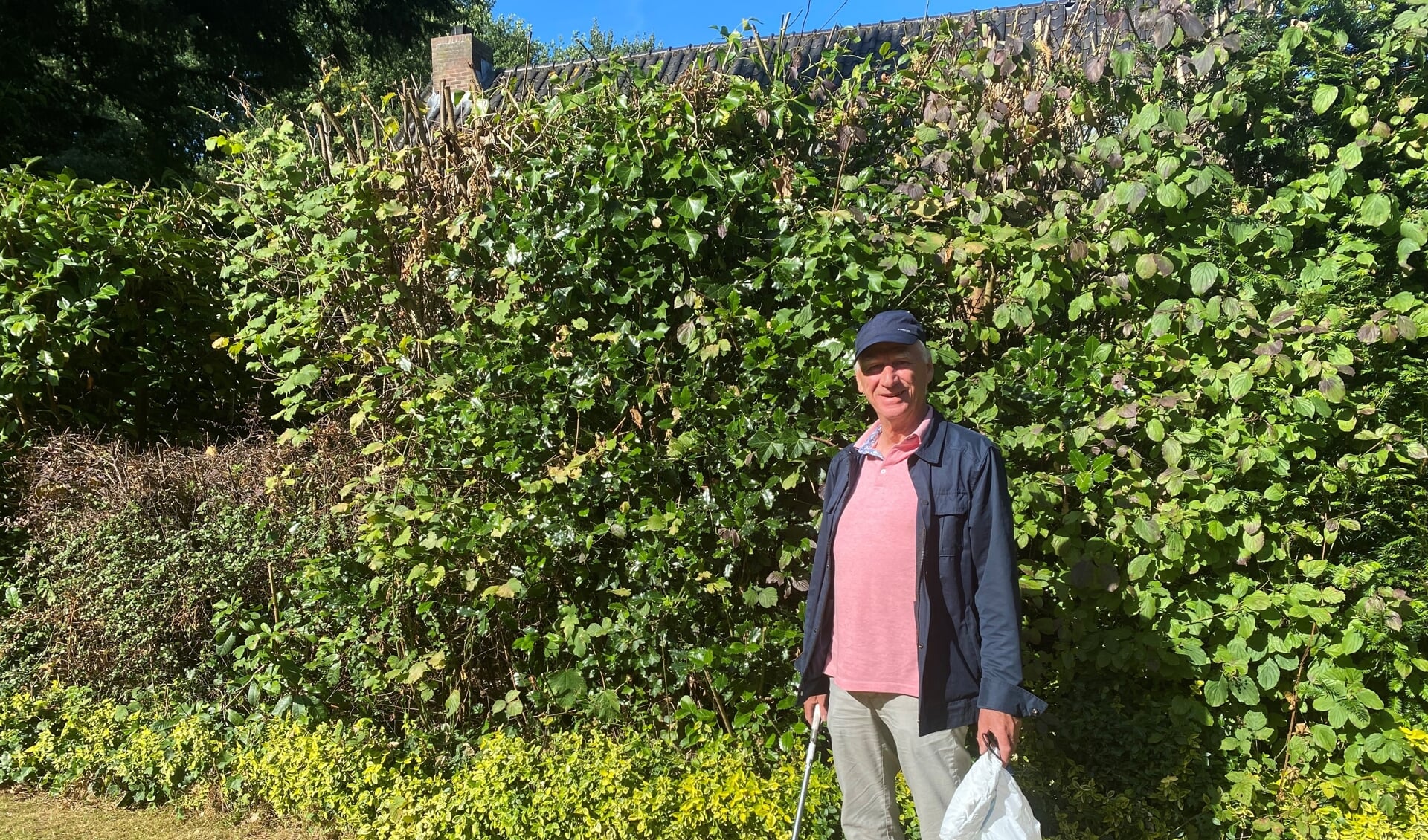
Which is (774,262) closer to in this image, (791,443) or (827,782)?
(791,443)

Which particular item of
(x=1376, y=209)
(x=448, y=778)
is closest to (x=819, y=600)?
(x=448, y=778)

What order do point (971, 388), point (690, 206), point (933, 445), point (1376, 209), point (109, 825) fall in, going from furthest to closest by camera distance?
point (109, 825)
point (690, 206)
point (971, 388)
point (1376, 209)
point (933, 445)

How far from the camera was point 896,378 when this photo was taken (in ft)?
7.85

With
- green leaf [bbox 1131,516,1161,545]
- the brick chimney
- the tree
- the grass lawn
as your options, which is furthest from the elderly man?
the tree

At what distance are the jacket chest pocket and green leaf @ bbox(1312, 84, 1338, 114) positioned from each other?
1.98 m

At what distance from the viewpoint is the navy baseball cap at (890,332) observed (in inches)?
92.5

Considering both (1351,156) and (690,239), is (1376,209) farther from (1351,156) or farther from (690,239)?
(690,239)

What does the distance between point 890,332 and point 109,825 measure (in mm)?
3625

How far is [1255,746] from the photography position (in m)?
3.22

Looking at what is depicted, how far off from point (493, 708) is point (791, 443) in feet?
5.20

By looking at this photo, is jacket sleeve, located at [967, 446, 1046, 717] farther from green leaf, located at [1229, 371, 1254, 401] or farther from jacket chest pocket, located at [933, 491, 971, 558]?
green leaf, located at [1229, 371, 1254, 401]

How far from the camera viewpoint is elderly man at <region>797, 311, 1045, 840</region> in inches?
88.4

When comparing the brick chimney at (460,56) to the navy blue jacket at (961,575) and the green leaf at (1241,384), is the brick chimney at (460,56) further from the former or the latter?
the navy blue jacket at (961,575)

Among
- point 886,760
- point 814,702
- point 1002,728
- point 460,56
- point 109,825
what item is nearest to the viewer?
point 1002,728
